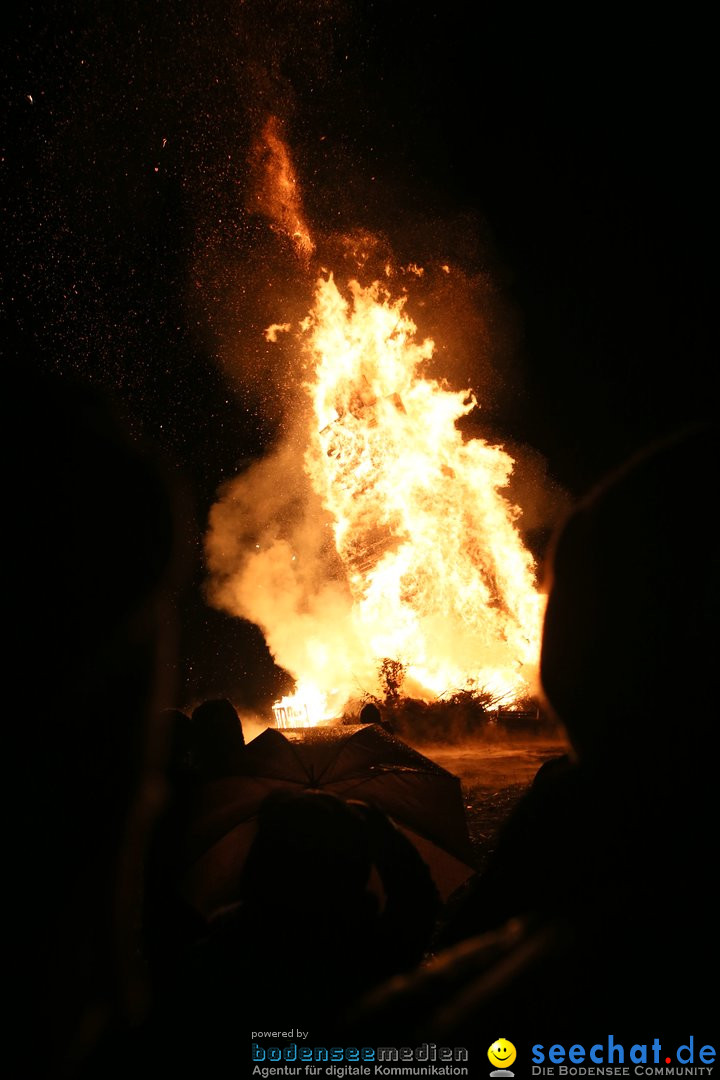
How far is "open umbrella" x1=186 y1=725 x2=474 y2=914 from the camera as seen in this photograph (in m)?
3.55

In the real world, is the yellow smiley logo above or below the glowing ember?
below

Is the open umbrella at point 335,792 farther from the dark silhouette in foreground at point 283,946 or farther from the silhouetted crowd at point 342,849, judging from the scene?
the dark silhouette in foreground at point 283,946

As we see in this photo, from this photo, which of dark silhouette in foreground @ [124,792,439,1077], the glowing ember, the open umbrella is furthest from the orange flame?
dark silhouette in foreground @ [124,792,439,1077]

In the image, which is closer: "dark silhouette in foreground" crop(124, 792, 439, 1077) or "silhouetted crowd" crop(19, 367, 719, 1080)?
"silhouetted crowd" crop(19, 367, 719, 1080)

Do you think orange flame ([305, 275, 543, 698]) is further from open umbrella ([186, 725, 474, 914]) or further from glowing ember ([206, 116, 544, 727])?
open umbrella ([186, 725, 474, 914])

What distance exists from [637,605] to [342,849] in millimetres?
1226

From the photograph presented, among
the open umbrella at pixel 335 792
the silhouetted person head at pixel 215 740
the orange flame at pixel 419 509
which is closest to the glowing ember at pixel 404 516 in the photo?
the orange flame at pixel 419 509

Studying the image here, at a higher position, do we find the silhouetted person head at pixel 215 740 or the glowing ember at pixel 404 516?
the glowing ember at pixel 404 516

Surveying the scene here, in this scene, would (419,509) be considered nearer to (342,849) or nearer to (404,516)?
(404,516)

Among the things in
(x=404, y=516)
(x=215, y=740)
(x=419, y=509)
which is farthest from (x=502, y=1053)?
(x=404, y=516)

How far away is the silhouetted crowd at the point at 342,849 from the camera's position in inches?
34.3

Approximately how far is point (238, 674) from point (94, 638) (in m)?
30.7

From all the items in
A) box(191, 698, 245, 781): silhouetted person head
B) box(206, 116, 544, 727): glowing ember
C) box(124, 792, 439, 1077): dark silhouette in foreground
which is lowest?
box(124, 792, 439, 1077): dark silhouette in foreground

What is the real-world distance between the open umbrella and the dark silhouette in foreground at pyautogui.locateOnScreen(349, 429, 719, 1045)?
273 cm
